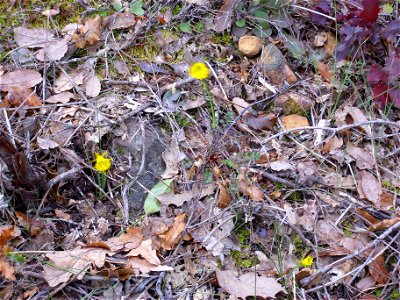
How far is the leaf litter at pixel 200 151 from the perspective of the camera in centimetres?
208

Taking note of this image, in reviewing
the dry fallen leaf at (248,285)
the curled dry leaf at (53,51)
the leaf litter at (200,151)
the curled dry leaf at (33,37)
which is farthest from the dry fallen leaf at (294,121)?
the curled dry leaf at (33,37)

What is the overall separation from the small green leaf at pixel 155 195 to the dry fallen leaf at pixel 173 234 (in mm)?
123

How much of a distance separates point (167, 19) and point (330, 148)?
121 cm

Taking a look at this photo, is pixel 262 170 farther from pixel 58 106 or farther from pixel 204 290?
pixel 58 106

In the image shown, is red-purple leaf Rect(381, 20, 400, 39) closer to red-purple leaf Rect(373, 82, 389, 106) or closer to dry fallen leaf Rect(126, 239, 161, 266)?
red-purple leaf Rect(373, 82, 389, 106)

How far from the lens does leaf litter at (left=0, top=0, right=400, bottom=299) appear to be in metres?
2.08

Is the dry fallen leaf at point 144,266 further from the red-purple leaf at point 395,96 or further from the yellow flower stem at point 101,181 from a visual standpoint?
the red-purple leaf at point 395,96

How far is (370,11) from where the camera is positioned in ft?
8.50

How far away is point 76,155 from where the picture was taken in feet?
7.77

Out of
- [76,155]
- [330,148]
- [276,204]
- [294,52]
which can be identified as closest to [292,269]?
[276,204]

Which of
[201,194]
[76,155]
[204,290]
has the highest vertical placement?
[76,155]

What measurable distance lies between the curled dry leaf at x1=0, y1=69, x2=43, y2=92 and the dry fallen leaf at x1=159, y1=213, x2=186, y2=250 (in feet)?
3.61

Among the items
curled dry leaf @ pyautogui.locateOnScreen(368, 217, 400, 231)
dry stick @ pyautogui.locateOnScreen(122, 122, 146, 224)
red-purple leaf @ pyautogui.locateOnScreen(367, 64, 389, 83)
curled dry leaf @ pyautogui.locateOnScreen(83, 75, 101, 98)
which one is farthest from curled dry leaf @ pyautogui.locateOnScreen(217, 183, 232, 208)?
red-purple leaf @ pyautogui.locateOnScreen(367, 64, 389, 83)

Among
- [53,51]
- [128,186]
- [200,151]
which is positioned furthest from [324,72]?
[53,51]
